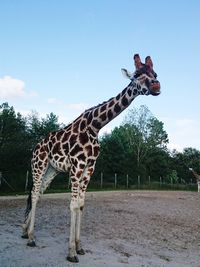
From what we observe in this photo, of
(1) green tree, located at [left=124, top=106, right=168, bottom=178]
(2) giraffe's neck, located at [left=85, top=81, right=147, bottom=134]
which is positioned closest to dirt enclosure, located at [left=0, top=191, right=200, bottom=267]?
(2) giraffe's neck, located at [left=85, top=81, right=147, bottom=134]

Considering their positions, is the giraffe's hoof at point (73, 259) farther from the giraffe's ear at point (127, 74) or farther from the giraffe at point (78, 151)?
the giraffe's ear at point (127, 74)

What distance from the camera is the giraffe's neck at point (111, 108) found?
839 cm

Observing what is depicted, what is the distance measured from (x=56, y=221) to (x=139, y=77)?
6555 mm

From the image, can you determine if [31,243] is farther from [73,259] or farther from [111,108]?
[111,108]

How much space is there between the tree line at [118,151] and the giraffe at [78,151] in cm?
2051

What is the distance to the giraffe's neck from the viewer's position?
27.5 feet

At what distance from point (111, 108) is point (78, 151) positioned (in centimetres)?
127

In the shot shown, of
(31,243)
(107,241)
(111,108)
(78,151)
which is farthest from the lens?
(107,241)

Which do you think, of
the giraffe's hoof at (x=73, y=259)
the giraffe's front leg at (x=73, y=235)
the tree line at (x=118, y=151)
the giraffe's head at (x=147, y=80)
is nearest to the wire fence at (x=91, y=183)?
the tree line at (x=118, y=151)

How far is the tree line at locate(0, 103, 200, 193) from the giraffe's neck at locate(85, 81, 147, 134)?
21.6 metres

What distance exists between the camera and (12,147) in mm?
37062

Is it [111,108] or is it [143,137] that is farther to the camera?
[143,137]

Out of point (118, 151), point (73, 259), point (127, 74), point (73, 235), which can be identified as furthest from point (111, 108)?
point (118, 151)

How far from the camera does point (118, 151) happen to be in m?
54.5
